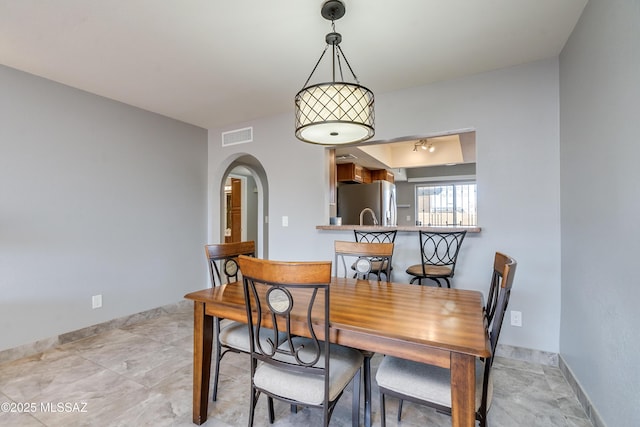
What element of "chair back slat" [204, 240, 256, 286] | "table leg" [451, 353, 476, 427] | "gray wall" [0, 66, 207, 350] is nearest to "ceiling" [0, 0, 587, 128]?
"gray wall" [0, 66, 207, 350]

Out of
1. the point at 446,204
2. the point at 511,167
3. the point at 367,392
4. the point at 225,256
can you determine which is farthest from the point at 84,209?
the point at 446,204

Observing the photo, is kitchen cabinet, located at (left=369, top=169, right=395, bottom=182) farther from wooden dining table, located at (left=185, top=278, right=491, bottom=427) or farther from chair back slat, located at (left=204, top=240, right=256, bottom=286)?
wooden dining table, located at (left=185, top=278, right=491, bottom=427)

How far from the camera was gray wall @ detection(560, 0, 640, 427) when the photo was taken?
134cm

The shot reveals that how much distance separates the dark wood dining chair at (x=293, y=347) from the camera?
125 cm

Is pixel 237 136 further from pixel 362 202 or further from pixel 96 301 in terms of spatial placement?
pixel 96 301

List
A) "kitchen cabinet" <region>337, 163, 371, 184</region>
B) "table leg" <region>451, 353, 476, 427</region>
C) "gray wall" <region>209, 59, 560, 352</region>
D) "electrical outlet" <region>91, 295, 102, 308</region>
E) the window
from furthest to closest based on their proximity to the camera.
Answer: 1. the window
2. "kitchen cabinet" <region>337, 163, 371, 184</region>
3. "electrical outlet" <region>91, 295, 102, 308</region>
4. "gray wall" <region>209, 59, 560, 352</region>
5. "table leg" <region>451, 353, 476, 427</region>

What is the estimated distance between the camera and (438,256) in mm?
2803

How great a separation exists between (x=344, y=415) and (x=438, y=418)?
55cm

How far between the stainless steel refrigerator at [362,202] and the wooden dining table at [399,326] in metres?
3.02

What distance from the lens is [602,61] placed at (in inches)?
63.6

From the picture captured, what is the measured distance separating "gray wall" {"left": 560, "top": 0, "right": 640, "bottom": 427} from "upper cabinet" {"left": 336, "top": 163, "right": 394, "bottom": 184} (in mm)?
3455

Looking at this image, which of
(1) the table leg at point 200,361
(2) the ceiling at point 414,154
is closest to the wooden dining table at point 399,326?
(1) the table leg at point 200,361

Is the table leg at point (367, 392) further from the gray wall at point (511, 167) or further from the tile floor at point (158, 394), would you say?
the gray wall at point (511, 167)

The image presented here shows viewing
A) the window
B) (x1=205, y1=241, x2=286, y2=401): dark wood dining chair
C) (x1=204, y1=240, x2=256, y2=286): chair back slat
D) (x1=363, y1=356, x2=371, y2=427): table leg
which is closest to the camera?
(x1=363, y1=356, x2=371, y2=427): table leg
